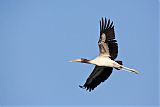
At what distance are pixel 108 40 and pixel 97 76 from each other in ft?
6.51

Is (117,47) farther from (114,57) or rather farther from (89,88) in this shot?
(89,88)

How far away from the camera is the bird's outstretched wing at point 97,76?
21203 millimetres

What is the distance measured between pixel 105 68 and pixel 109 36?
1.64 m

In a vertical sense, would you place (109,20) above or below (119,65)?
above

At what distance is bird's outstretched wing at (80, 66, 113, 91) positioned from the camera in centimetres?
2120

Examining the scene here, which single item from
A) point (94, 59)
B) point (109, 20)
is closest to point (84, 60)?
point (94, 59)

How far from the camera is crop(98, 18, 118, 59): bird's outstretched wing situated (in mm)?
20247

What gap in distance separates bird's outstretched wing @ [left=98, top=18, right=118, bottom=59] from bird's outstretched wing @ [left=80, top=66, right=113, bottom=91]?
0.88m

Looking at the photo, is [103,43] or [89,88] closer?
[103,43]

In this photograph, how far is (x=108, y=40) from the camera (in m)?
20.3

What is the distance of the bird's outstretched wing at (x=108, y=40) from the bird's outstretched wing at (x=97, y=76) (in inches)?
34.7

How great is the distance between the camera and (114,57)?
66.9 feet

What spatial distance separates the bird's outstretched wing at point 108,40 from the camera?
2025 cm

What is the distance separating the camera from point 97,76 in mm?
21500
